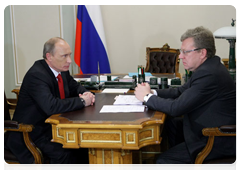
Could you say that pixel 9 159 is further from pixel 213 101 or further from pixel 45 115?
pixel 213 101

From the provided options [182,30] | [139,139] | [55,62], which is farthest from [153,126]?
[182,30]

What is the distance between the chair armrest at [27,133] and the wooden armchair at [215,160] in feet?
3.43

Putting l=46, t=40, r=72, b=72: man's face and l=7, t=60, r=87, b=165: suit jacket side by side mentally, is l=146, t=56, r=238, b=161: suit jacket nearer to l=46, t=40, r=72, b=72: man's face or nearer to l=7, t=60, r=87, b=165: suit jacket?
l=7, t=60, r=87, b=165: suit jacket

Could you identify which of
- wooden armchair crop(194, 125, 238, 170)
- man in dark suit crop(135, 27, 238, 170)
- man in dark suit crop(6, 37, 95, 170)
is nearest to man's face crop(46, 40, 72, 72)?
man in dark suit crop(6, 37, 95, 170)

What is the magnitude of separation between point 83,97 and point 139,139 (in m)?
0.59

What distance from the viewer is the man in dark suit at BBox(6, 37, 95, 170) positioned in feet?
6.73

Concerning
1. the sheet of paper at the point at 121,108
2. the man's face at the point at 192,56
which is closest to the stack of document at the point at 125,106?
the sheet of paper at the point at 121,108

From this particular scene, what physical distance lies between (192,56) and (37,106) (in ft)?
3.83

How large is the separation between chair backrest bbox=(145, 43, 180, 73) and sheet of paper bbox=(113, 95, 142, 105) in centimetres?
206

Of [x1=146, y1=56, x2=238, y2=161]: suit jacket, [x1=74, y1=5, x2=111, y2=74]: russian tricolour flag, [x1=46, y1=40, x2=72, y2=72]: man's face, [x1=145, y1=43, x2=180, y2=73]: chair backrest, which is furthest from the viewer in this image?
[x1=74, y1=5, x2=111, y2=74]: russian tricolour flag

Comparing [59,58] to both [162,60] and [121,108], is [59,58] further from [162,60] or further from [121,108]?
[162,60]

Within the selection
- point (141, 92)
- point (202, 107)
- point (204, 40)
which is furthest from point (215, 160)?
point (204, 40)

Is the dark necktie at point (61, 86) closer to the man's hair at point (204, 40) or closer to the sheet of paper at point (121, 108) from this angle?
the sheet of paper at point (121, 108)

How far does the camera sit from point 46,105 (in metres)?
2.02
